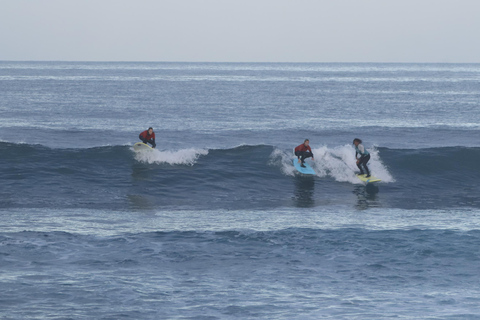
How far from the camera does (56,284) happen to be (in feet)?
40.4

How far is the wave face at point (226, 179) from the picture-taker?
860 inches

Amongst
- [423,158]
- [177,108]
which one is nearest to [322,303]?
[423,158]

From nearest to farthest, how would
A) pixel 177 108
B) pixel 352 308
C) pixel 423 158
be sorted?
pixel 352 308, pixel 423 158, pixel 177 108

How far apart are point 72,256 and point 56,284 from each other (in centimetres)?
186

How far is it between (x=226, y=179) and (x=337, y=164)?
208 inches

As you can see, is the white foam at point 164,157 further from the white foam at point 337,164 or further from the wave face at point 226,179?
the white foam at point 337,164

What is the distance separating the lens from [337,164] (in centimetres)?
2720

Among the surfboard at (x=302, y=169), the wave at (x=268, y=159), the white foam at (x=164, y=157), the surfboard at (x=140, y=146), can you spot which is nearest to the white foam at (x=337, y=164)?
the wave at (x=268, y=159)

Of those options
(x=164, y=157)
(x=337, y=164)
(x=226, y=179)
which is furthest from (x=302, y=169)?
(x=164, y=157)

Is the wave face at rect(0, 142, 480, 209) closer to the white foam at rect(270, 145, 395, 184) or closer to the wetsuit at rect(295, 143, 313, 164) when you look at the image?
the white foam at rect(270, 145, 395, 184)

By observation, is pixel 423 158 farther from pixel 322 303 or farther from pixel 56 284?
pixel 56 284

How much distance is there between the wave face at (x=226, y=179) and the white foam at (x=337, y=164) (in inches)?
1.8

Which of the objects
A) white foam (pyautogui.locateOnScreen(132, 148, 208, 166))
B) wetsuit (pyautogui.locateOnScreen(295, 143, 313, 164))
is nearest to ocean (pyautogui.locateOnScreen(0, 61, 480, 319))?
white foam (pyautogui.locateOnScreen(132, 148, 208, 166))

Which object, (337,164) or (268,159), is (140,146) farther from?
(337,164)
